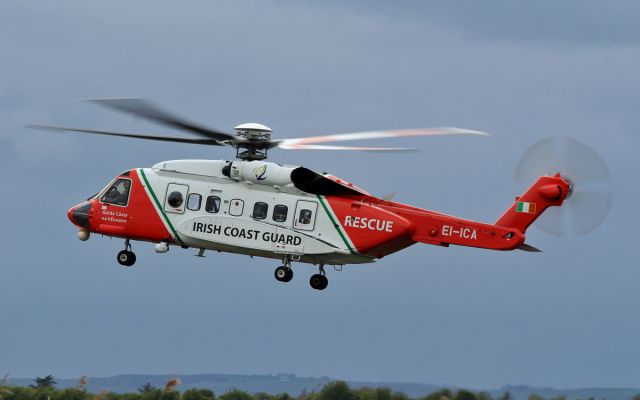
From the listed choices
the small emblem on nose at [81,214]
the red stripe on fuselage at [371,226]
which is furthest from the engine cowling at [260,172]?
the small emblem on nose at [81,214]

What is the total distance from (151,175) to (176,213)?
149cm

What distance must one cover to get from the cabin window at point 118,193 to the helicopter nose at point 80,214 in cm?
67

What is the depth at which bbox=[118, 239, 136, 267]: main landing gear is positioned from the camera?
40.2 meters

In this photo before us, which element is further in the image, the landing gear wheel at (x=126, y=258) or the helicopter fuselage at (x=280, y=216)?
the landing gear wheel at (x=126, y=258)

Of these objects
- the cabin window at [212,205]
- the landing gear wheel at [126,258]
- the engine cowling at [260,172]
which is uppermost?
the engine cowling at [260,172]

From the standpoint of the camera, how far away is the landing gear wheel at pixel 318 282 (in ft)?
125

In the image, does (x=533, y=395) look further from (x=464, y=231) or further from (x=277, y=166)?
(x=277, y=166)

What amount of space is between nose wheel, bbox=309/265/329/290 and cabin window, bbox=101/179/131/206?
227 inches

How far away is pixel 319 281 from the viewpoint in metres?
38.0

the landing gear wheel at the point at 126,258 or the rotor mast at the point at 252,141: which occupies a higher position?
the rotor mast at the point at 252,141

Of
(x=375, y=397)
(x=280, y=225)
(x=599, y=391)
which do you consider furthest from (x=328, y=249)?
(x=599, y=391)

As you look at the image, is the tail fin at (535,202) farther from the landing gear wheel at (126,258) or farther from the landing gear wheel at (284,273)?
the landing gear wheel at (126,258)

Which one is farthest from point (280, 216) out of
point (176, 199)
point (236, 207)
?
point (176, 199)

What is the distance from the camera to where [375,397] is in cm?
3678
